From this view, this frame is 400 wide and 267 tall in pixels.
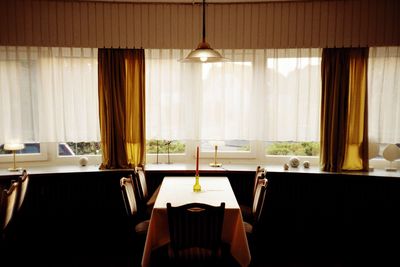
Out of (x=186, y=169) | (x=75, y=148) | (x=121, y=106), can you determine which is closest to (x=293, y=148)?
(x=186, y=169)

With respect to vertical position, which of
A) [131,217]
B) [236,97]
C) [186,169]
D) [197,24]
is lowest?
[131,217]

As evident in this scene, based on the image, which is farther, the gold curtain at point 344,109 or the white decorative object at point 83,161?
the white decorative object at point 83,161

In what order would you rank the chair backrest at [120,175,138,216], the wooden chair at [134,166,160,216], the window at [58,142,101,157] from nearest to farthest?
the chair backrest at [120,175,138,216] < the wooden chair at [134,166,160,216] < the window at [58,142,101,157]

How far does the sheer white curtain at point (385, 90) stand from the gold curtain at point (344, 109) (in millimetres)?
128

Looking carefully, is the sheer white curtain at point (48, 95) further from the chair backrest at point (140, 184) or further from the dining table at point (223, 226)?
the dining table at point (223, 226)

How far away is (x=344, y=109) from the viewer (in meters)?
3.69

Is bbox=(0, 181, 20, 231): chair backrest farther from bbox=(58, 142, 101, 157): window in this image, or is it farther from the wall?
the wall

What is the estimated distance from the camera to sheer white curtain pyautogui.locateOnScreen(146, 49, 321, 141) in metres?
3.87

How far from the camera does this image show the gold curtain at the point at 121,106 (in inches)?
148

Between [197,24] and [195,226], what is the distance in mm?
2598

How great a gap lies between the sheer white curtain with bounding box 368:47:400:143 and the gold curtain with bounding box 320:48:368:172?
13 centimetres

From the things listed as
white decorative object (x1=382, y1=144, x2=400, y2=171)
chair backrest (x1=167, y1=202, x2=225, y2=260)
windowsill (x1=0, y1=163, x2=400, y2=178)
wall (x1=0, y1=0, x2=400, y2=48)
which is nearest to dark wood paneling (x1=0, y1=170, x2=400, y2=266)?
windowsill (x1=0, y1=163, x2=400, y2=178)

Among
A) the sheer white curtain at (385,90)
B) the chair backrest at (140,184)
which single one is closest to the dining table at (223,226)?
the chair backrest at (140,184)

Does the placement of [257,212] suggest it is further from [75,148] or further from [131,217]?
[75,148]
